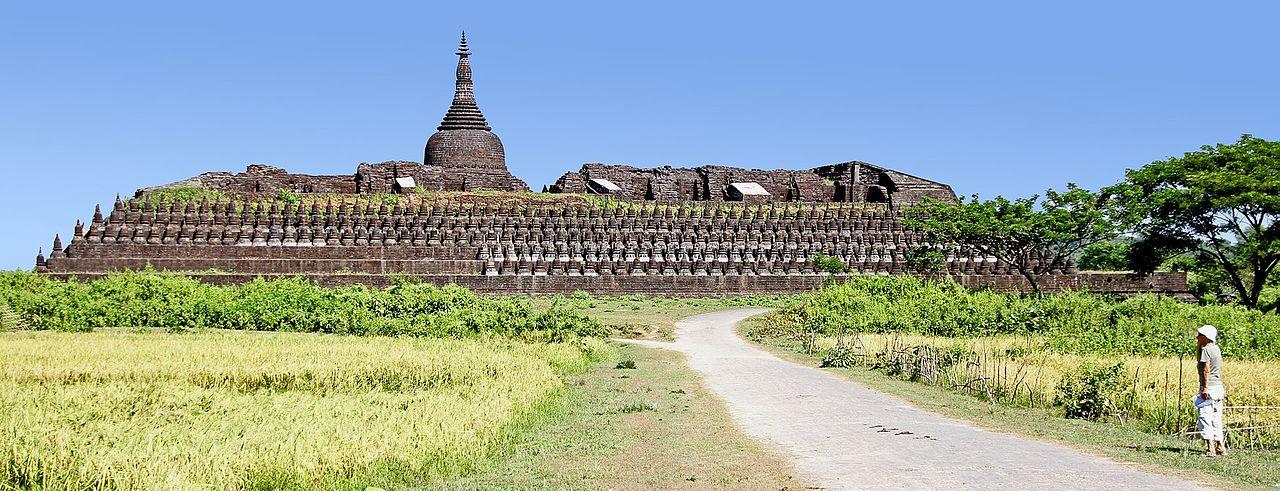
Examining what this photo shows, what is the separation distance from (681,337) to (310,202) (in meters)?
20.6

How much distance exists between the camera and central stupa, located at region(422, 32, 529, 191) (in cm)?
4891

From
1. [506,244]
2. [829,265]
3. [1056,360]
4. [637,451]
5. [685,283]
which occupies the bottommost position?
[637,451]

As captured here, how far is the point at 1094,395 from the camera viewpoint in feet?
43.5

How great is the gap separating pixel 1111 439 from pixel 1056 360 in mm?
7460

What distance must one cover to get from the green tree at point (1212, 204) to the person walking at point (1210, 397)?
2111 cm

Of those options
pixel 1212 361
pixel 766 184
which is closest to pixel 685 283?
pixel 766 184

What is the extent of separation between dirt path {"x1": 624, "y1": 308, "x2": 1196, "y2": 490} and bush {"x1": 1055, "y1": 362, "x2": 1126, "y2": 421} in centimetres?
139

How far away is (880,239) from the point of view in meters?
43.7

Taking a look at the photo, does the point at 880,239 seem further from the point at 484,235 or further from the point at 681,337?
the point at 681,337

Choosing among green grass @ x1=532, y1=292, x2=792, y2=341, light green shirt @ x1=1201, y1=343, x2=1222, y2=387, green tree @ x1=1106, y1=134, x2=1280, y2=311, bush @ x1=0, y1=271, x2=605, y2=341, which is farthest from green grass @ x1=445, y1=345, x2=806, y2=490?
green tree @ x1=1106, y1=134, x2=1280, y2=311

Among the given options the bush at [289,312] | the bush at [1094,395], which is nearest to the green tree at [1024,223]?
the bush at [289,312]

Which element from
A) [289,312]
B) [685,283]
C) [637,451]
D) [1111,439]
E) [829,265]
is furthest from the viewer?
[829,265]

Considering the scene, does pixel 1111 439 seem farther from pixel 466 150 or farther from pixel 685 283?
pixel 466 150

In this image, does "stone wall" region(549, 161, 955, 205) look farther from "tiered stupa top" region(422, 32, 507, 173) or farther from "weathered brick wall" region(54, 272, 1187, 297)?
"weathered brick wall" region(54, 272, 1187, 297)
